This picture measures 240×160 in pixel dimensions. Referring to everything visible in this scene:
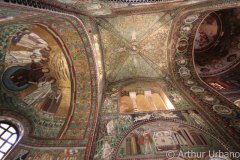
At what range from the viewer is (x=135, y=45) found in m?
8.39

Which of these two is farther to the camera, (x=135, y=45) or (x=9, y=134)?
(x=135, y=45)

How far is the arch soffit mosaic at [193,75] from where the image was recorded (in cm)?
452

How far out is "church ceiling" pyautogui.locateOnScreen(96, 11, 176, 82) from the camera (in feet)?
24.0

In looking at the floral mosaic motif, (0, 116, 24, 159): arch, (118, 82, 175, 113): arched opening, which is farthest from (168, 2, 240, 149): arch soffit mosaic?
(0, 116, 24, 159): arch

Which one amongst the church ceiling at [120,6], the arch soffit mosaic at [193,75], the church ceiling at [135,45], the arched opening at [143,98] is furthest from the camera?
the church ceiling at [135,45]

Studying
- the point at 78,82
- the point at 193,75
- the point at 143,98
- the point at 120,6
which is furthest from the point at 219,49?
the point at 78,82

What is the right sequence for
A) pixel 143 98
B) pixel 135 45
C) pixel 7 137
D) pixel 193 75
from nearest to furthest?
1. pixel 7 137
2. pixel 143 98
3. pixel 193 75
4. pixel 135 45

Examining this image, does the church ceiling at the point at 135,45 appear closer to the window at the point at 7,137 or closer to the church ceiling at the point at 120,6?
the church ceiling at the point at 120,6

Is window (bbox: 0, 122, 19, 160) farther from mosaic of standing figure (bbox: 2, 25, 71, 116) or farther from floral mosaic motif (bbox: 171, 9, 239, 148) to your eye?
floral mosaic motif (bbox: 171, 9, 239, 148)

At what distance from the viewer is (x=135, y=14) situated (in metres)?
6.90

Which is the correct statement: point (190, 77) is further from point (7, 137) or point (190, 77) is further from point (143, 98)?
point (7, 137)

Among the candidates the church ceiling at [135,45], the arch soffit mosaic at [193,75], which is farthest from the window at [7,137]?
the arch soffit mosaic at [193,75]

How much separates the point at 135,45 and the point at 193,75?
3.53m

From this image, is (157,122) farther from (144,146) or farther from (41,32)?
(41,32)
